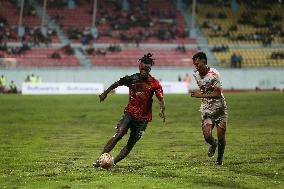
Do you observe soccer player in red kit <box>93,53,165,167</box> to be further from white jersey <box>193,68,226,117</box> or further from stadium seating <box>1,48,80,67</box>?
stadium seating <box>1,48,80,67</box>

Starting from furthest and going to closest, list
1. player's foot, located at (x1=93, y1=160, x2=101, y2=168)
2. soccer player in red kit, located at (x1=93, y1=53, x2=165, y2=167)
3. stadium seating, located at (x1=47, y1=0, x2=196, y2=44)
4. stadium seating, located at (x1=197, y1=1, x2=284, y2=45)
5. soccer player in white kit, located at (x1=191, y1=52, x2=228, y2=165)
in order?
stadium seating, located at (x1=197, y1=1, x2=284, y2=45) < stadium seating, located at (x1=47, y1=0, x2=196, y2=44) < soccer player in white kit, located at (x1=191, y1=52, x2=228, y2=165) < soccer player in red kit, located at (x1=93, y1=53, x2=165, y2=167) < player's foot, located at (x1=93, y1=160, x2=101, y2=168)

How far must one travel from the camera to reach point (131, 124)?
12.8m

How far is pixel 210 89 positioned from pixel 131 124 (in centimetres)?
184

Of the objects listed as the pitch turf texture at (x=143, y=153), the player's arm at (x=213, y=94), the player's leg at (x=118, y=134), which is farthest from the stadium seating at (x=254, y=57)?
the player's leg at (x=118, y=134)

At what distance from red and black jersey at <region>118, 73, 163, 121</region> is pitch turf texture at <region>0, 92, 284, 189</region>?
3.57ft

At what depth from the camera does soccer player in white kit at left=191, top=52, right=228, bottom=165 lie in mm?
13352

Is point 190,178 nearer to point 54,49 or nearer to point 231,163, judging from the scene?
point 231,163

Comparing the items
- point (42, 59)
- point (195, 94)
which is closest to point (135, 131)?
point (195, 94)

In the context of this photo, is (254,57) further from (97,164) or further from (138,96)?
(97,164)

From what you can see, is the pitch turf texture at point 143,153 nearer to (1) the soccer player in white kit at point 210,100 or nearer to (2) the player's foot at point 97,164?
(2) the player's foot at point 97,164

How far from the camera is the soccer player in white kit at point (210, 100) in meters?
13.4

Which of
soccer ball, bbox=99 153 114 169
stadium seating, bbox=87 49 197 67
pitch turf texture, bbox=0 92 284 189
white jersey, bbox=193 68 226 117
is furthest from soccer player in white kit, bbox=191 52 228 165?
stadium seating, bbox=87 49 197 67

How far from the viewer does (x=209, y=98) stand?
523 inches

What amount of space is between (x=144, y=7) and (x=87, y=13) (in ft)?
20.0
